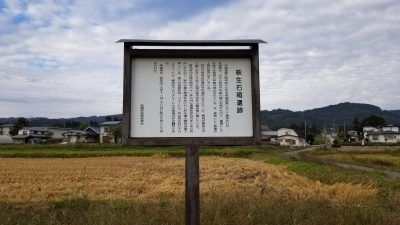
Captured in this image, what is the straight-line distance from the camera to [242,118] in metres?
5.20

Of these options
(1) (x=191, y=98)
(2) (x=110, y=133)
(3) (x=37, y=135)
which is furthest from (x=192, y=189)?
(3) (x=37, y=135)

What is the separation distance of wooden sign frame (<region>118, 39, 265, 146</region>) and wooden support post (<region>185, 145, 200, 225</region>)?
0.55ft

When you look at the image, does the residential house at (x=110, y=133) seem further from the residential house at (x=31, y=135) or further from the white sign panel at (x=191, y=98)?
the white sign panel at (x=191, y=98)

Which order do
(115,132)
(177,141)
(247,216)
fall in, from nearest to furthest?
(177,141) < (247,216) < (115,132)

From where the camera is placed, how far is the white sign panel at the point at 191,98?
506cm

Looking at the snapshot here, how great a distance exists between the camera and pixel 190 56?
17.1 ft

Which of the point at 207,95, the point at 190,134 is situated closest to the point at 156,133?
the point at 190,134

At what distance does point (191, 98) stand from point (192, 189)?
110cm

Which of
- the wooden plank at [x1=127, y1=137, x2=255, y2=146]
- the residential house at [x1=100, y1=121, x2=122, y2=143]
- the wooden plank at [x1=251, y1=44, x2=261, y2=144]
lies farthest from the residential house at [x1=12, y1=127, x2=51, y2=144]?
the wooden plank at [x1=251, y1=44, x2=261, y2=144]

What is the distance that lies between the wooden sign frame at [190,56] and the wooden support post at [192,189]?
0.55ft

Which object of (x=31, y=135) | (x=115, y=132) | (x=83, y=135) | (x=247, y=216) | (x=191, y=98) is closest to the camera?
(x=191, y=98)

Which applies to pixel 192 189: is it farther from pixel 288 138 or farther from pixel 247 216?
pixel 288 138

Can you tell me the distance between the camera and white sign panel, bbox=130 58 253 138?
16.6 feet

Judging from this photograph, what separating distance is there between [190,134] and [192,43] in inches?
43.1
